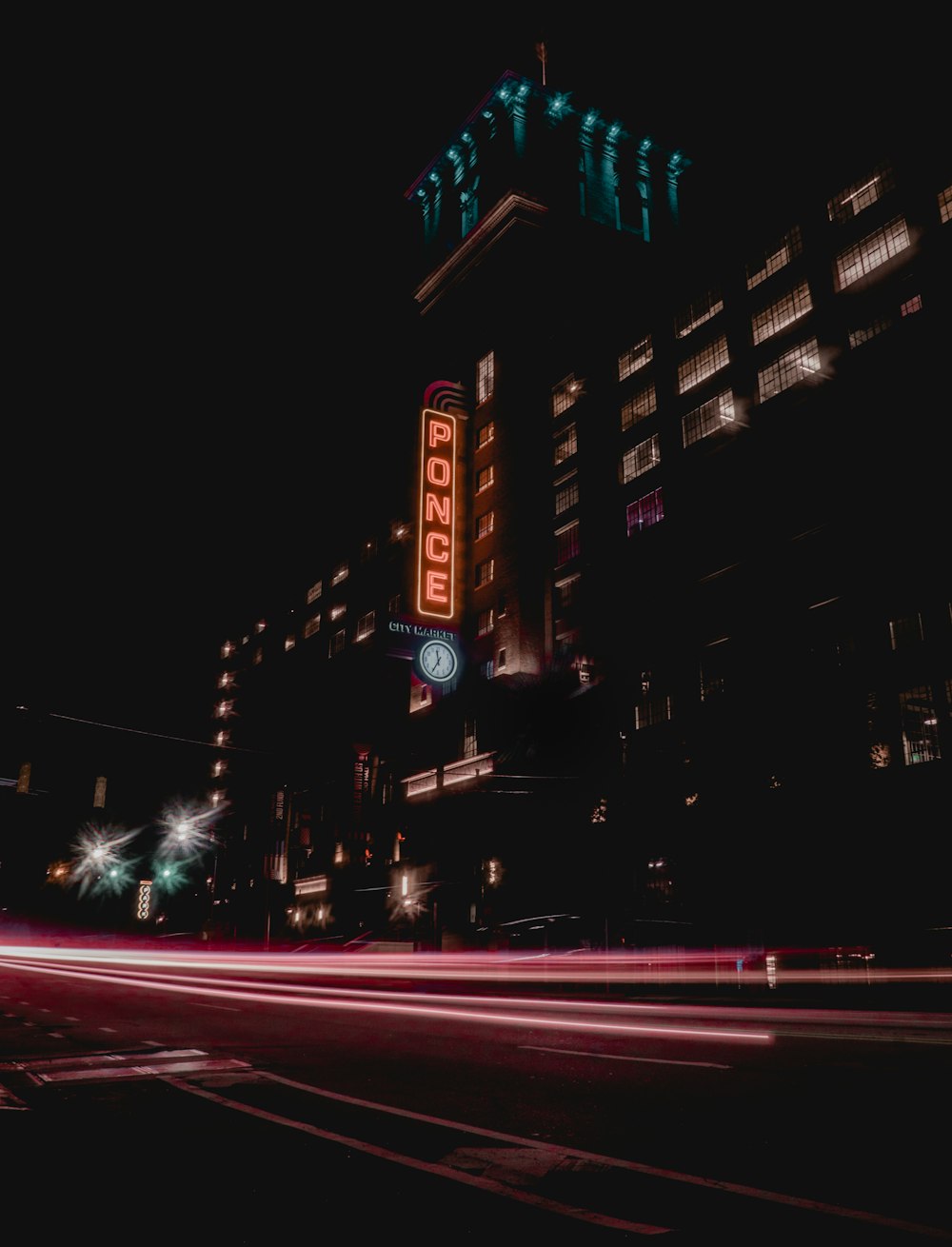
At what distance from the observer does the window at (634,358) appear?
45156mm

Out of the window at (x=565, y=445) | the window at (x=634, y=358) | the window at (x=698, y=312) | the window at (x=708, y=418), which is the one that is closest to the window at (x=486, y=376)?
the window at (x=565, y=445)

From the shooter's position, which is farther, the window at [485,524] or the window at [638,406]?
the window at [485,524]

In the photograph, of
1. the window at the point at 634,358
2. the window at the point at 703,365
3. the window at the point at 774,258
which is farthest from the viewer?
the window at the point at 634,358

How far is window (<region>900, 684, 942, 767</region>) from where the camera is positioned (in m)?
29.8

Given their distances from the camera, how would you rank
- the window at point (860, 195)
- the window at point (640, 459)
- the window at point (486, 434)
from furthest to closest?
the window at point (486, 434), the window at point (640, 459), the window at point (860, 195)

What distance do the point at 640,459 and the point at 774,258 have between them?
10.9 meters

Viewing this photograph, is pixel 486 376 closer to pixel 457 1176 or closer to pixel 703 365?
pixel 703 365

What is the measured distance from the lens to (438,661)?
141 ft

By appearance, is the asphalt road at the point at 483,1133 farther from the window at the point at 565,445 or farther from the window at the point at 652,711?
the window at the point at 565,445

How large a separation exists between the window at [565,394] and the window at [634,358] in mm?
2731

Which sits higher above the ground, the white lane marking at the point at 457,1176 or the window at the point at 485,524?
the window at the point at 485,524

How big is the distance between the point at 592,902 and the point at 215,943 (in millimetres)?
28095

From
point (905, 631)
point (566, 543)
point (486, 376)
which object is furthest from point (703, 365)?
point (905, 631)

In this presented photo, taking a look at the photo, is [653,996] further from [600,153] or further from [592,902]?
[600,153]
